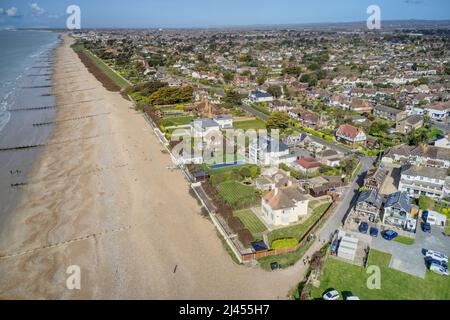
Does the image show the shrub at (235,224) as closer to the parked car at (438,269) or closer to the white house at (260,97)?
the parked car at (438,269)

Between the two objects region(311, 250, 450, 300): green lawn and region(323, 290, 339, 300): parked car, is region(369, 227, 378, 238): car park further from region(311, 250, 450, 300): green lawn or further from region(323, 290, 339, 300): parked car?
region(323, 290, 339, 300): parked car

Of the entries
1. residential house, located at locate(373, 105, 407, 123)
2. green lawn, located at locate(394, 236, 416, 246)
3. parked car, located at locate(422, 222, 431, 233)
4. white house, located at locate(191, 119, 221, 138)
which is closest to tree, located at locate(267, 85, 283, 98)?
residential house, located at locate(373, 105, 407, 123)

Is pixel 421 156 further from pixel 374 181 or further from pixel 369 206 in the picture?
pixel 369 206

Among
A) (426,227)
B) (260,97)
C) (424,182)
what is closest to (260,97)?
(260,97)

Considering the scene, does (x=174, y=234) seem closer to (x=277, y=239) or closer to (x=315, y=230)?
(x=277, y=239)

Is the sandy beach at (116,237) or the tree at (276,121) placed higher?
the tree at (276,121)

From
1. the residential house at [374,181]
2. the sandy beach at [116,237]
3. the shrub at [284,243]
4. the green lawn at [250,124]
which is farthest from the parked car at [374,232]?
the green lawn at [250,124]

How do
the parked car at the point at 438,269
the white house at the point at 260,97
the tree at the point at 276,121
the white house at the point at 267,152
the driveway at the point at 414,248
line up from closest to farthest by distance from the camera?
the parked car at the point at 438,269 → the driveway at the point at 414,248 → the white house at the point at 267,152 → the tree at the point at 276,121 → the white house at the point at 260,97
